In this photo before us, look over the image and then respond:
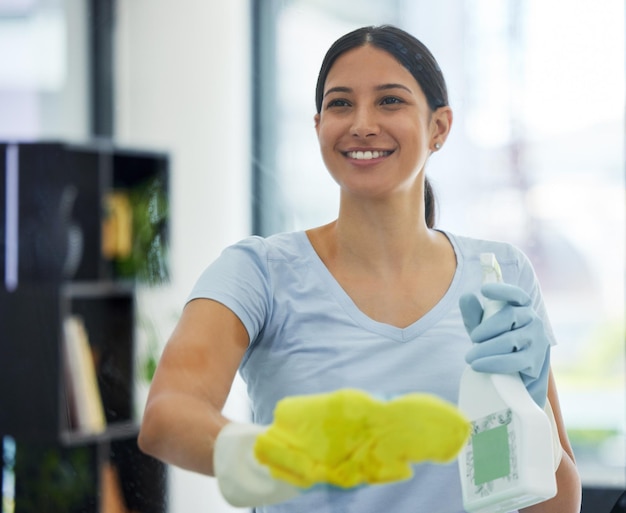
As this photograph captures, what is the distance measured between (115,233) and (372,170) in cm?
123

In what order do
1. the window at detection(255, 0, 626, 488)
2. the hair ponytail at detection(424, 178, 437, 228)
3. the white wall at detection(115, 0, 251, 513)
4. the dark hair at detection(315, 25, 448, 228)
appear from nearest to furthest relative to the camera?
the dark hair at detection(315, 25, 448, 228) → the hair ponytail at detection(424, 178, 437, 228) → the window at detection(255, 0, 626, 488) → the white wall at detection(115, 0, 251, 513)

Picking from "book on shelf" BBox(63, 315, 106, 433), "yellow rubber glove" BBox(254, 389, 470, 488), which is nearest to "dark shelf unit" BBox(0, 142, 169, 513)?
"book on shelf" BBox(63, 315, 106, 433)

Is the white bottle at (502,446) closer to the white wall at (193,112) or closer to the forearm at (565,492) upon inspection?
the forearm at (565,492)

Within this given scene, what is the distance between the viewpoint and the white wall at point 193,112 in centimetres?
115

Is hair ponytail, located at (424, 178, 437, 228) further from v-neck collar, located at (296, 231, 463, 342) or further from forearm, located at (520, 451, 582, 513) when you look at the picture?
forearm, located at (520, 451, 582, 513)

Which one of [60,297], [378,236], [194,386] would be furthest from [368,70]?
[60,297]

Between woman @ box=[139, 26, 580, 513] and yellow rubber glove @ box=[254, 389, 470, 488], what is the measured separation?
0.12 meters

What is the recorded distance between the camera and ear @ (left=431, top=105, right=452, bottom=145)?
62 centimetres

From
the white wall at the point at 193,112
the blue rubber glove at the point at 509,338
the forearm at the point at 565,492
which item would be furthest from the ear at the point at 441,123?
the white wall at the point at 193,112

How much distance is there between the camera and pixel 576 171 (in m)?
1.62

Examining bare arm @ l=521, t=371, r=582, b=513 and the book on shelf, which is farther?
the book on shelf

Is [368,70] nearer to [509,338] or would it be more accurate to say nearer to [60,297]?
[509,338]

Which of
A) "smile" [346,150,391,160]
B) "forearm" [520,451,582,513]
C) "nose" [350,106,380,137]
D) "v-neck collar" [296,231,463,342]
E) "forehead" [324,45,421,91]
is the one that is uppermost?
"forehead" [324,45,421,91]

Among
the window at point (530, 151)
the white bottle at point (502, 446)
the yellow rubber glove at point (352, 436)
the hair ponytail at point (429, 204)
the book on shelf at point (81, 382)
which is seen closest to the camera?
the yellow rubber glove at point (352, 436)
